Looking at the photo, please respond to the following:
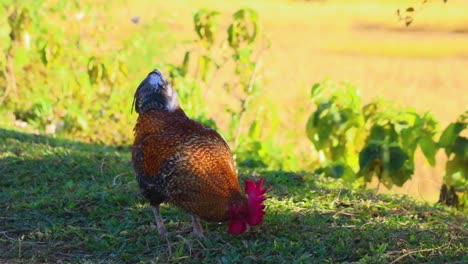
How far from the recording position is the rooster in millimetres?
4074

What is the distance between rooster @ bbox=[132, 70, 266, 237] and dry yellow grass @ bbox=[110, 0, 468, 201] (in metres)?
2.34

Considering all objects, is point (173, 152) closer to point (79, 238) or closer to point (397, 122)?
point (79, 238)

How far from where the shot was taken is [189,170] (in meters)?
4.13

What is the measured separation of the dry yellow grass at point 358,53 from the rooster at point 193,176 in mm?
2343

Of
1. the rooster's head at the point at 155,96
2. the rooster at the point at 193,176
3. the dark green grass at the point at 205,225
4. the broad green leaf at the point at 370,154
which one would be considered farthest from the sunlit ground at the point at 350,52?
the rooster at the point at 193,176

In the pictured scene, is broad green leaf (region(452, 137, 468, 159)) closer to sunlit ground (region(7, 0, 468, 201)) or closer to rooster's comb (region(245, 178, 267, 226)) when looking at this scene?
sunlit ground (region(7, 0, 468, 201))

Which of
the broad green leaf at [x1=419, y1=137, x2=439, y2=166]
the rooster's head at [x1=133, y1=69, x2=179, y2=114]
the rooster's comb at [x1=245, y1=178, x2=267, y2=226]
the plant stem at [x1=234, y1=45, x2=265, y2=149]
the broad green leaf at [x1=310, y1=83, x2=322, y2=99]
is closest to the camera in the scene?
the rooster's comb at [x1=245, y1=178, x2=267, y2=226]

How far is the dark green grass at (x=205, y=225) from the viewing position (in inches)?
165

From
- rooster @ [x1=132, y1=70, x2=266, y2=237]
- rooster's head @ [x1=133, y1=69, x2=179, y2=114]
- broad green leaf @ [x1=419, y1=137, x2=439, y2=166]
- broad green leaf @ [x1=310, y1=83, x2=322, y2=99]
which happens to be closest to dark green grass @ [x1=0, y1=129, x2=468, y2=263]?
rooster @ [x1=132, y1=70, x2=266, y2=237]

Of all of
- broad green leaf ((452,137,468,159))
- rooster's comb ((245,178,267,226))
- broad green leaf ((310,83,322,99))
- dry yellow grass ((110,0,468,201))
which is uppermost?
broad green leaf ((310,83,322,99))

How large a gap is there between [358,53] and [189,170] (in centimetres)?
1266

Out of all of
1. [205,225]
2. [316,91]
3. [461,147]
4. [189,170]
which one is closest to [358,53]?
[316,91]

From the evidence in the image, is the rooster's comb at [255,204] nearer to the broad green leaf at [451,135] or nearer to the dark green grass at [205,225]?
the dark green grass at [205,225]

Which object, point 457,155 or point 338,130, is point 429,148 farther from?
point 338,130
